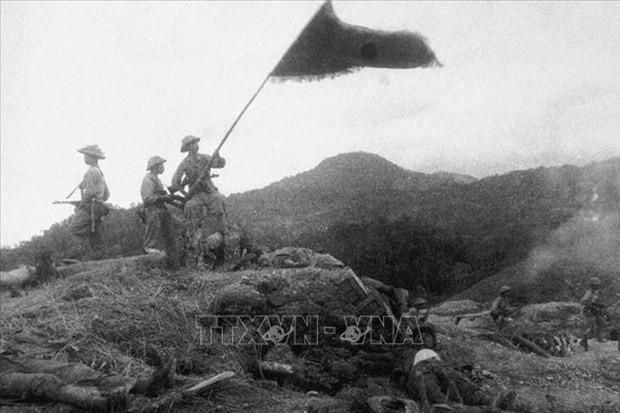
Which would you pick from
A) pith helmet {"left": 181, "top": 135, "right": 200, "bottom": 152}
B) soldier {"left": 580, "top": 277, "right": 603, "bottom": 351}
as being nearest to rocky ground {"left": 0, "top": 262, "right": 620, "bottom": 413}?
pith helmet {"left": 181, "top": 135, "right": 200, "bottom": 152}

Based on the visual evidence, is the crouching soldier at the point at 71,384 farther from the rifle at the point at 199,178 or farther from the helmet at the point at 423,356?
the rifle at the point at 199,178

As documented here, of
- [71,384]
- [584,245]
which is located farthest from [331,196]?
[71,384]

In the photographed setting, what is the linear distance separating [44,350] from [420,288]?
14.5 metres

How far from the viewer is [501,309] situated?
10.9m

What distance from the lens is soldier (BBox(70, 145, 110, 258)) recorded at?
907 cm

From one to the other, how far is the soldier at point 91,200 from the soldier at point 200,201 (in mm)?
1370

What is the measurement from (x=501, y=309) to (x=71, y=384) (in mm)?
8302

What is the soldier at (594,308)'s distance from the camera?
1161cm

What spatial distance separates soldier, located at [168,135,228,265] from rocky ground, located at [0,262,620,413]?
856mm

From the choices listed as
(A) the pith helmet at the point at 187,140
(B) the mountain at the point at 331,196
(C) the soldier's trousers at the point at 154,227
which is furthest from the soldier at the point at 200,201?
(B) the mountain at the point at 331,196

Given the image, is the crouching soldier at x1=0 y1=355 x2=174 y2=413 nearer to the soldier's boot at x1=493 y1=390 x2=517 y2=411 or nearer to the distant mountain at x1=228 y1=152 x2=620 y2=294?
the soldier's boot at x1=493 y1=390 x2=517 y2=411

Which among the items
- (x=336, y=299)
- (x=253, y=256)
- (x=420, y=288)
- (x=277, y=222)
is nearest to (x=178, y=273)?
(x=253, y=256)

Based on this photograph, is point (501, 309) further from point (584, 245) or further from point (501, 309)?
point (584, 245)

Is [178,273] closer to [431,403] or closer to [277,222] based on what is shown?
[431,403]
